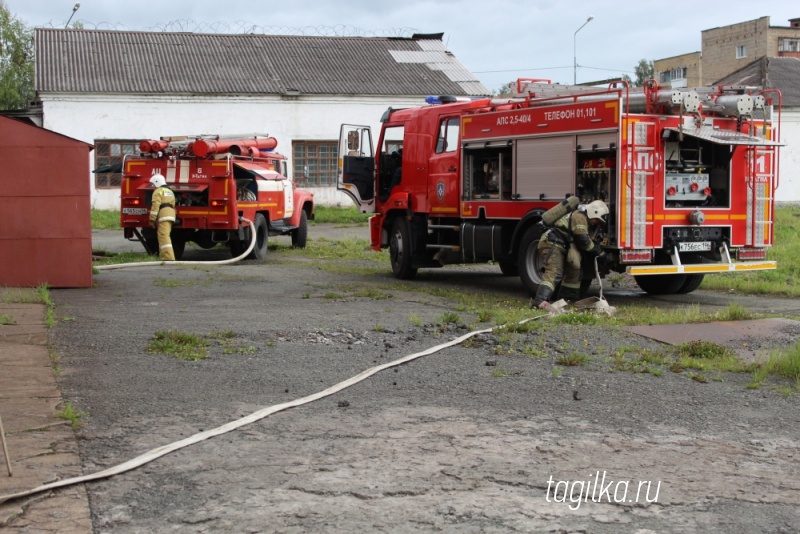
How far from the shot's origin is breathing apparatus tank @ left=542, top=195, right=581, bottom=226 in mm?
12188

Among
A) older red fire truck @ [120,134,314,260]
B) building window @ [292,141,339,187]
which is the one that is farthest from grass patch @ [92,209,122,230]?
older red fire truck @ [120,134,314,260]

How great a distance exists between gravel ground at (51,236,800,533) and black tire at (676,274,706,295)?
3.77 metres

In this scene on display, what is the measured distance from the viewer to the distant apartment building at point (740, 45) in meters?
65.4

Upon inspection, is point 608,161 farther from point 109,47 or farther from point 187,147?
point 109,47

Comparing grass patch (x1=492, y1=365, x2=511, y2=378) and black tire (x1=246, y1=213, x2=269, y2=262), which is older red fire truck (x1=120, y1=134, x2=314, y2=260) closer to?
black tire (x1=246, y1=213, x2=269, y2=262)

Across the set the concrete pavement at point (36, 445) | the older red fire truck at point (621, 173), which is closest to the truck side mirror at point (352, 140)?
the older red fire truck at point (621, 173)

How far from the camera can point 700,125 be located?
12.2 m

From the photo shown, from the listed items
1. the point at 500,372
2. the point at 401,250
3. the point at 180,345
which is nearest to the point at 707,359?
the point at 500,372

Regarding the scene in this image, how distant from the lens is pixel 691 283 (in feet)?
46.5

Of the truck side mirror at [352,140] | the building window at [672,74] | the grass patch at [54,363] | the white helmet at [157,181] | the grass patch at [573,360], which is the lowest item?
the grass patch at [573,360]

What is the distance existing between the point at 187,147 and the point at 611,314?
960 cm

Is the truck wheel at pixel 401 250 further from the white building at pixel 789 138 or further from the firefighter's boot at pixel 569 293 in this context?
the white building at pixel 789 138

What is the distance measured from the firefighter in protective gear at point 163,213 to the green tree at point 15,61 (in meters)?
37.9

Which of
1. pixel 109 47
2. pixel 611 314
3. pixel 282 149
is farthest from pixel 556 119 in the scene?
pixel 109 47
